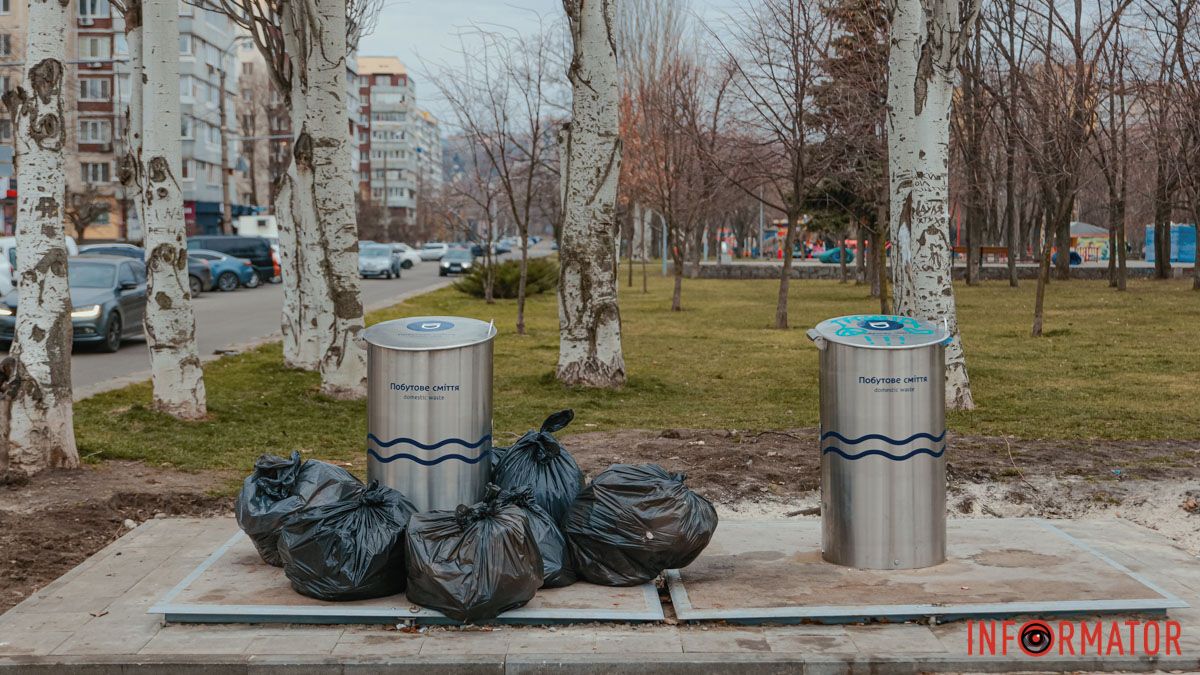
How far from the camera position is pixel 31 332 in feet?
27.6

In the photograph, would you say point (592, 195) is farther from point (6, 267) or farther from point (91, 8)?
point (91, 8)

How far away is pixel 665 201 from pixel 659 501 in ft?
86.3

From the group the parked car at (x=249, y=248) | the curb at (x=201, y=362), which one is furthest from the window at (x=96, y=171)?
the curb at (x=201, y=362)

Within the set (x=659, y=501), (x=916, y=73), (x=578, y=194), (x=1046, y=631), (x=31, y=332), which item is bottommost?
(x=1046, y=631)

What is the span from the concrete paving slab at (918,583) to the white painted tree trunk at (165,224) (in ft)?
20.7

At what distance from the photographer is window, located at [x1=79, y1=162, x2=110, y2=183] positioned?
71000mm

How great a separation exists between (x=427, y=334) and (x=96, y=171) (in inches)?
2821

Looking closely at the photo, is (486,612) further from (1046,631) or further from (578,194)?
(578,194)

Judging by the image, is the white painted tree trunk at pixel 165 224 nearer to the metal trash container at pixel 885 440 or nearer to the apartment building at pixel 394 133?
the metal trash container at pixel 885 440

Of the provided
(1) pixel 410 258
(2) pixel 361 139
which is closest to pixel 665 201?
(1) pixel 410 258

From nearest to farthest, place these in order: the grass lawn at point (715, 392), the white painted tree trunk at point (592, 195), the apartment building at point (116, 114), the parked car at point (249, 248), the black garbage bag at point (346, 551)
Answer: the black garbage bag at point (346, 551)
the grass lawn at point (715, 392)
the white painted tree trunk at point (592, 195)
the parked car at point (249, 248)
the apartment building at point (116, 114)

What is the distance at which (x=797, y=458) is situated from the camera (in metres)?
9.28

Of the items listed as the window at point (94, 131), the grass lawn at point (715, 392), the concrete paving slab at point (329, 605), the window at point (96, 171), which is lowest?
the concrete paving slab at point (329, 605)

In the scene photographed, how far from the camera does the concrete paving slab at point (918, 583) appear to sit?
17.4 feet
